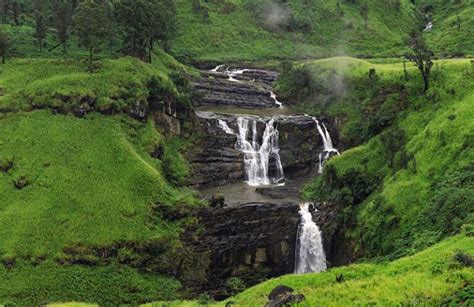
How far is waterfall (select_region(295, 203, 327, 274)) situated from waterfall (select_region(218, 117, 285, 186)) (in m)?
15.8

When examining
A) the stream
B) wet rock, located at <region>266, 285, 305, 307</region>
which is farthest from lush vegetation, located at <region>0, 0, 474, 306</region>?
the stream

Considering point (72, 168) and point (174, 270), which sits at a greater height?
point (72, 168)

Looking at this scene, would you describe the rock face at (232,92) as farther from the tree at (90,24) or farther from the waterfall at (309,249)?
the waterfall at (309,249)

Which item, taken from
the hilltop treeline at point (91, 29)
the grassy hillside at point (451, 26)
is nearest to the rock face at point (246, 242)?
the hilltop treeline at point (91, 29)

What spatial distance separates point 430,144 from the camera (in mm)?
56062

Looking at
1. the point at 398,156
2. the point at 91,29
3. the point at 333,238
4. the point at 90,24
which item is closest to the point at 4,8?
the point at 90,24

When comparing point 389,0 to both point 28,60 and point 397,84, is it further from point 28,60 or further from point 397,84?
point 28,60

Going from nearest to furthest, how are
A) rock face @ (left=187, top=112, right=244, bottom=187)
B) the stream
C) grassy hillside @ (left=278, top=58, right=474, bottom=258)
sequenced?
grassy hillside @ (left=278, top=58, right=474, bottom=258) → the stream → rock face @ (left=187, top=112, right=244, bottom=187)

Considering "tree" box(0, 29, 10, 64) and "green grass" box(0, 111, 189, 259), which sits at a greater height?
"tree" box(0, 29, 10, 64)

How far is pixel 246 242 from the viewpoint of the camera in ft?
183

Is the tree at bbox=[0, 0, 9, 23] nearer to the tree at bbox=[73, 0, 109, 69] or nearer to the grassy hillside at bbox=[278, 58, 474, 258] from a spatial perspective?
the tree at bbox=[73, 0, 109, 69]

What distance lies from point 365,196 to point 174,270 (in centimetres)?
2581

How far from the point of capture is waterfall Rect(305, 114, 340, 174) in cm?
7700

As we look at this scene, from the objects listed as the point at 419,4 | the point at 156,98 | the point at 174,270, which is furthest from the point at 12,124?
the point at 419,4
